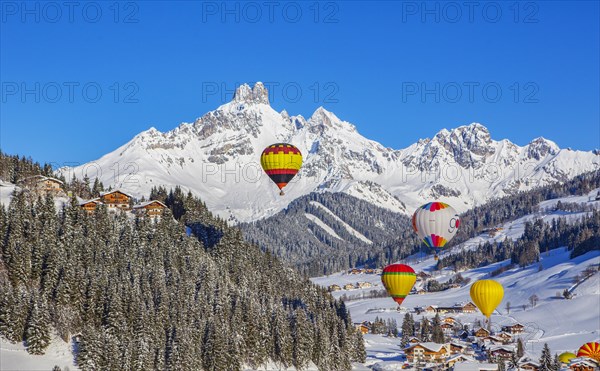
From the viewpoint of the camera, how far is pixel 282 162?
12812 centimetres

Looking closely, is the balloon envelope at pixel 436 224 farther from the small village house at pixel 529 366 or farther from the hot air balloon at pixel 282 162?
the hot air balloon at pixel 282 162

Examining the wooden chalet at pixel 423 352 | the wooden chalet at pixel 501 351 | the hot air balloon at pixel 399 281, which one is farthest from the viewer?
the wooden chalet at pixel 501 351

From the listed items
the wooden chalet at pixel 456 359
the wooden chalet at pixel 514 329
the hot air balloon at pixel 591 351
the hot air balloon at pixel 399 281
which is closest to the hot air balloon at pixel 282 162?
the hot air balloon at pixel 399 281

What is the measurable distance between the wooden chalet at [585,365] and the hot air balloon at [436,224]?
27.0 meters

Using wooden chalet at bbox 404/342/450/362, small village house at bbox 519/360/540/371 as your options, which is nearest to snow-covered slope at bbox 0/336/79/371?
small village house at bbox 519/360/540/371

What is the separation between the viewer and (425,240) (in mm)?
137250

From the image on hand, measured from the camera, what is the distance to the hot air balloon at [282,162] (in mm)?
128250

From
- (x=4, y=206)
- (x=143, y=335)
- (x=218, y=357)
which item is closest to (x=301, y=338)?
(x=218, y=357)

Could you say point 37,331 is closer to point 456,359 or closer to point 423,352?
point 423,352

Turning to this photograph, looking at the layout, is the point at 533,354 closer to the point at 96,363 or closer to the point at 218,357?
the point at 218,357

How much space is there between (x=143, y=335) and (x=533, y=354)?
82.9m

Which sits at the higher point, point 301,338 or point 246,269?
point 246,269

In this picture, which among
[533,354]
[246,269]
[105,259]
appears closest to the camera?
[105,259]

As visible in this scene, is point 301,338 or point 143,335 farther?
point 301,338
